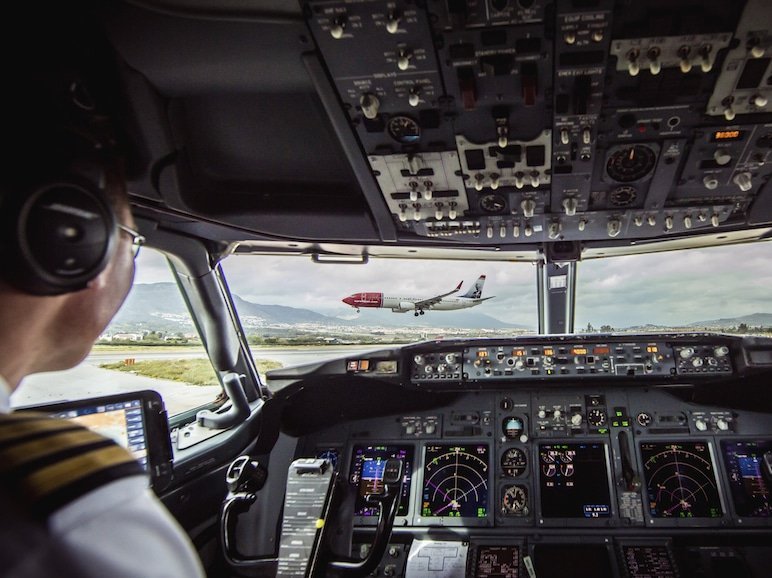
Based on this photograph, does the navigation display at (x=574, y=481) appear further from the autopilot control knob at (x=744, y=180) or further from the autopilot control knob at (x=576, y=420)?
the autopilot control knob at (x=744, y=180)

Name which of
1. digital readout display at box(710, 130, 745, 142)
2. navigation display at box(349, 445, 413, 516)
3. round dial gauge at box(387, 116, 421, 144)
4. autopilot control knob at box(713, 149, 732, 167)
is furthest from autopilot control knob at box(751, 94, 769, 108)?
navigation display at box(349, 445, 413, 516)

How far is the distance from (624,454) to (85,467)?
3109mm

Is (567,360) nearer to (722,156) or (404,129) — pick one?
(722,156)

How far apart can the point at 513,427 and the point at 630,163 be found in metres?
1.74

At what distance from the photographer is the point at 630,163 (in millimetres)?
2160

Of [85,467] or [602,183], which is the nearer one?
[85,467]

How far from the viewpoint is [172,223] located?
8.30 feet

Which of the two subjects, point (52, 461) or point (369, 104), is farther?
point (369, 104)

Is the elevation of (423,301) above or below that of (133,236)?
above

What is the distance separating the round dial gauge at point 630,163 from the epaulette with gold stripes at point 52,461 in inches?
81.5

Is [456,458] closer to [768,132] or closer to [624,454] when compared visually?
[624,454]

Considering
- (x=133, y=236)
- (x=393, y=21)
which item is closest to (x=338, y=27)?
(x=393, y=21)

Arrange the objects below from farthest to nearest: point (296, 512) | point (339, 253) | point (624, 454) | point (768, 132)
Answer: point (339, 253)
point (624, 454)
point (296, 512)
point (768, 132)

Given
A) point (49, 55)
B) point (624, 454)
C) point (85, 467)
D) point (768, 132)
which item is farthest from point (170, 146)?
point (624, 454)
